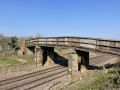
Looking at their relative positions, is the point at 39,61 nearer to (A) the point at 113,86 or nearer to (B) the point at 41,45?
(B) the point at 41,45

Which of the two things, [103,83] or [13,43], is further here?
[13,43]

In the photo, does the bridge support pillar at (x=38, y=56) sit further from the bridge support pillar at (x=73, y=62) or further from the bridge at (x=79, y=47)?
the bridge support pillar at (x=73, y=62)

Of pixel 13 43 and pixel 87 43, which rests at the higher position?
pixel 87 43

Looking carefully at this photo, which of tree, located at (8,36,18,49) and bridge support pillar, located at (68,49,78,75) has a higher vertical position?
tree, located at (8,36,18,49)

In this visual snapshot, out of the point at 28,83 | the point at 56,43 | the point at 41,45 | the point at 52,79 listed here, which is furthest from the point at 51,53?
the point at 28,83

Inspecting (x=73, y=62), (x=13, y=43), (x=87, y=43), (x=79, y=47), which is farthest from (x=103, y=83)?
(x=13, y=43)

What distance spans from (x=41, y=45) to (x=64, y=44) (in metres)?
6.53

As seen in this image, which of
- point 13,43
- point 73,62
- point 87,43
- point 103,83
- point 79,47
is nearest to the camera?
point 103,83

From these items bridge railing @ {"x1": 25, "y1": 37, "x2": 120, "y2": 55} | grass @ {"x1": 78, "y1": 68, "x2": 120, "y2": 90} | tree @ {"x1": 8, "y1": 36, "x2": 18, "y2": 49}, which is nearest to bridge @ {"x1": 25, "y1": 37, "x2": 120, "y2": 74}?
bridge railing @ {"x1": 25, "y1": 37, "x2": 120, "y2": 55}

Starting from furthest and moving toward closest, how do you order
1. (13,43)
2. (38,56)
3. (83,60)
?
(13,43)
(38,56)
(83,60)

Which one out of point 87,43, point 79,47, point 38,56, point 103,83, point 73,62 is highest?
point 87,43

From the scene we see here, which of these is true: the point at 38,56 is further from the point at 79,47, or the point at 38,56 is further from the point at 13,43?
the point at 79,47

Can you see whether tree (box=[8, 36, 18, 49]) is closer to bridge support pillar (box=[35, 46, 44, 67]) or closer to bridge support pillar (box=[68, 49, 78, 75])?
bridge support pillar (box=[35, 46, 44, 67])

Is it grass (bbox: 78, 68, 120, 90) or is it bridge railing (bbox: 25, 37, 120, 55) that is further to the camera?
bridge railing (bbox: 25, 37, 120, 55)
